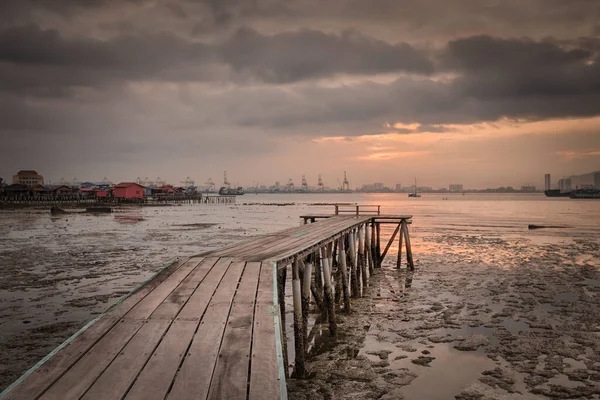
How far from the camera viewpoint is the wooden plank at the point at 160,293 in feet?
18.2

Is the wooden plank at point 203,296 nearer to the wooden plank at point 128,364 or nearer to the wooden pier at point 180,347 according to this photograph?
the wooden pier at point 180,347

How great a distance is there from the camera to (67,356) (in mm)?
4129

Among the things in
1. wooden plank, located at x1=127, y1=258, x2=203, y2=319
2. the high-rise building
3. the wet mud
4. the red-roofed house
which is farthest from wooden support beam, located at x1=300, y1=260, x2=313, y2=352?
the high-rise building

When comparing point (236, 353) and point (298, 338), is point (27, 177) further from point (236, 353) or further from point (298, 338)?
point (236, 353)

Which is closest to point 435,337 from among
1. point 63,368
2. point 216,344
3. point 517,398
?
point 517,398

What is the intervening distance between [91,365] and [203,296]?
2418 mm

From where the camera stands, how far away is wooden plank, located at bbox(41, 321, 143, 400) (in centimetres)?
346

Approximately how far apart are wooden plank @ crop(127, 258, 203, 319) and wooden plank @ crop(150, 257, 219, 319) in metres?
0.08

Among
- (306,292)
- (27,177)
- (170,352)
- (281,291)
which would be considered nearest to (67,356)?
(170,352)

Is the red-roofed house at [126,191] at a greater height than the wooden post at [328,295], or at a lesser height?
greater

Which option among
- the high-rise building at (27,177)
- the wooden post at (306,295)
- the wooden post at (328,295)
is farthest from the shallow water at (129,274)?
the high-rise building at (27,177)

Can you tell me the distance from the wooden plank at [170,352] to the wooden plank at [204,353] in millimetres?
75

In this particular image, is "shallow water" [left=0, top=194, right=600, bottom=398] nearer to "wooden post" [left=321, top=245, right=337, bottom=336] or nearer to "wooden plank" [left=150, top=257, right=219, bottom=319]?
"wooden post" [left=321, top=245, right=337, bottom=336]

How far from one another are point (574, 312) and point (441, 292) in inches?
168
